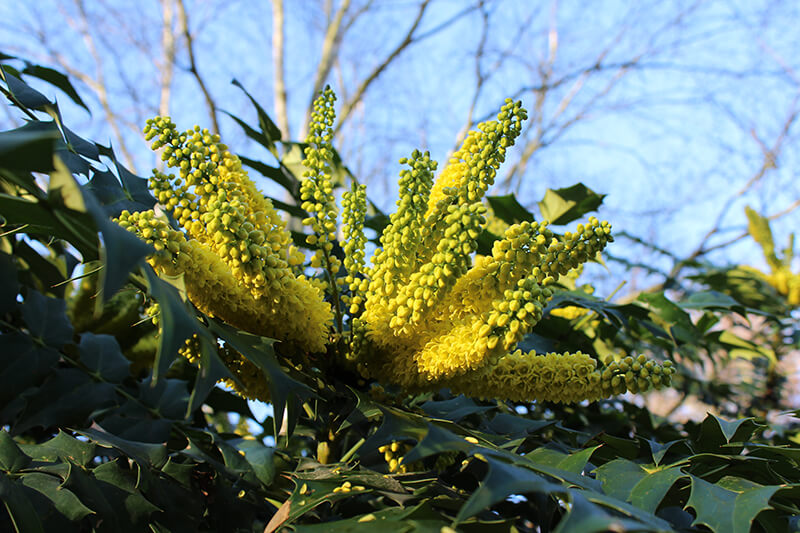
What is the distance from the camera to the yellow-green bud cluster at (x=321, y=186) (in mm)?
964

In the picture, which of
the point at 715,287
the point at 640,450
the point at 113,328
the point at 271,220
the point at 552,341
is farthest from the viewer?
the point at 715,287

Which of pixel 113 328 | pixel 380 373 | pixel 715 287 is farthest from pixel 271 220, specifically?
pixel 715 287

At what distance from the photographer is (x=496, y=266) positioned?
83 cm

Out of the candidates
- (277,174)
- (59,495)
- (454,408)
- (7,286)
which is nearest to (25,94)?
(7,286)

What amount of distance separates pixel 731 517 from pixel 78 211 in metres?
0.80

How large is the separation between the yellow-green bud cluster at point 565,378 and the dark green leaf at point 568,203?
0.92m

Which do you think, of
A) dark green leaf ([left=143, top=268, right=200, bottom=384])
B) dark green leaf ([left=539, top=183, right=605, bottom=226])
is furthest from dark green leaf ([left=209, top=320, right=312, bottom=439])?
dark green leaf ([left=539, top=183, right=605, bottom=226])

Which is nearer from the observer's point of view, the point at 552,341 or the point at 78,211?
the point at 78,211

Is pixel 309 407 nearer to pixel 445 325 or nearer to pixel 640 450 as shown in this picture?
pixel 445 325

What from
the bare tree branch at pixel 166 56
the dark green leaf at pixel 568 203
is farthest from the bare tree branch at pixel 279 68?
the dark green leaf at pixel 568 203

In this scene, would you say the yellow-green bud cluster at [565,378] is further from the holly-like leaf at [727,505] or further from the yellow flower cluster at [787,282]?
the yellow flower cluster at [787,282]

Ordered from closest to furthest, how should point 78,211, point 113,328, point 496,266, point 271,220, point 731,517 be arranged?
1. point 78,211
2. point 731,517
3. point 496,266
4. point 271,220
5. point 113,328

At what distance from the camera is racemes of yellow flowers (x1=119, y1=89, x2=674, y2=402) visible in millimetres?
783

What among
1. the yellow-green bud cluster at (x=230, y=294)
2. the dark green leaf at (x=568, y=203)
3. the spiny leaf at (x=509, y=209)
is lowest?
the yellow-green bud cluster at (x=230, y=294)
